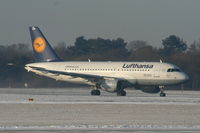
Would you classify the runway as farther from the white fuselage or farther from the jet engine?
the jet engine

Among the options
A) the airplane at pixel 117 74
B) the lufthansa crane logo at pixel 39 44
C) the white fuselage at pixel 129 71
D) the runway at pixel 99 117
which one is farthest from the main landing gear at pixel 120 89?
the runway at pixel 99 117

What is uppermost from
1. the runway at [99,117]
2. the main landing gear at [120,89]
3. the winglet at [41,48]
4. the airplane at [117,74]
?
the winglet at [41,48]

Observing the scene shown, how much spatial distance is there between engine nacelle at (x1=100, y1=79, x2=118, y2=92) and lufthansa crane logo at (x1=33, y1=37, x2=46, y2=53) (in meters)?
11.4

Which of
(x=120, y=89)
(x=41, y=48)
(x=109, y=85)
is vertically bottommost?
(x=120, y=89)

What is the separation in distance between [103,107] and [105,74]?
26.0 m

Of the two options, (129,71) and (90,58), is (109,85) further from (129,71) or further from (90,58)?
(90,58)

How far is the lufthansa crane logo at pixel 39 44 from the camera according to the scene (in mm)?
75062

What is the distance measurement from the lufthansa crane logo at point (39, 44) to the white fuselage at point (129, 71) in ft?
12.8

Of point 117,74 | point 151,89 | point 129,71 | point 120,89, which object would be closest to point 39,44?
point 117,74

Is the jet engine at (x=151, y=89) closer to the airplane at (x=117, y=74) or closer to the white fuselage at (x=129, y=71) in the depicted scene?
the airplane at (x=117, y=74)

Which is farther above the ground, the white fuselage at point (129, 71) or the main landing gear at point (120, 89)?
the white fuselage at point (129, 71)

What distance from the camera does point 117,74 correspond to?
6812cm

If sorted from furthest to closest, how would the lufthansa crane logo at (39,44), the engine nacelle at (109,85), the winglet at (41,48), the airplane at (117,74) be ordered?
1. the lufthansa crane logo at (39,44)
2. the winglet at (41,48)
3. the airplane at (117,74)
4. the engine nacelle at (109,85)

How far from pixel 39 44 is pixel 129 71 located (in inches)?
514
